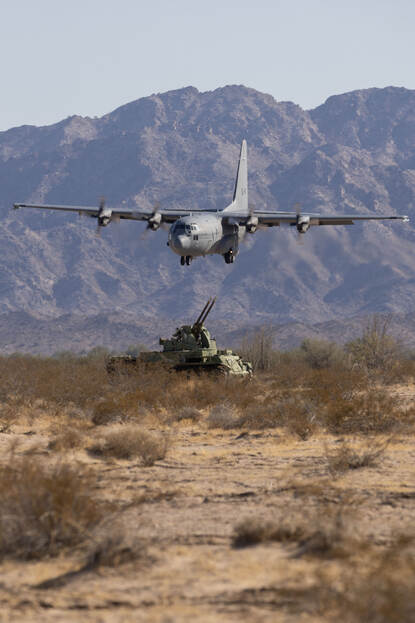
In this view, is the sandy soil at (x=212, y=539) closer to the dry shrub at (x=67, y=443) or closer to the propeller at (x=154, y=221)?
the dry shrub at (x=67, y=443)

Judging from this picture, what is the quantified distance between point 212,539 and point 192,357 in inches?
912

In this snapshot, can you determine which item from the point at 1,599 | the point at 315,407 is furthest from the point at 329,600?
the point at 315,407

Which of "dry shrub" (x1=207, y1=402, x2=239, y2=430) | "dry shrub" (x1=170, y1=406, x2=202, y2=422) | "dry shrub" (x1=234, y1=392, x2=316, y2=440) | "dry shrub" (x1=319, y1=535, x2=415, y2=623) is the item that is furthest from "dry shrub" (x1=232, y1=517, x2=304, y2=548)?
"dry shrub" (x1=170, y1=406, x2=202, y2=422)

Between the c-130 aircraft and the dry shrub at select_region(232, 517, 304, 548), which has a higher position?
the c-130 aircraft

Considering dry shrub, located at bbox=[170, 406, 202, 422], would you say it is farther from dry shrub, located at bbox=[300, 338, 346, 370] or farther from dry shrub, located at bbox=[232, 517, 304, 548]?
dry shrub, located at bbox=[300, 338, 346, 370]

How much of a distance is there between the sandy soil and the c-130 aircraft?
82.4 ft

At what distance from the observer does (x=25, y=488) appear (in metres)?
9.59

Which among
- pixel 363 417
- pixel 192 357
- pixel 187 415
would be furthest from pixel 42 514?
pixel 192 357

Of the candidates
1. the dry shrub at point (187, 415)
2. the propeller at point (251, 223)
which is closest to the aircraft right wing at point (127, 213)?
the propeller at point (251, 223)

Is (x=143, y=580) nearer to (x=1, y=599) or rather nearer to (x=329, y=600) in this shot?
(x=1, y=599)

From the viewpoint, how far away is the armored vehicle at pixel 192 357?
1291 inches

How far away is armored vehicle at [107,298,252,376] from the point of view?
3278 cm

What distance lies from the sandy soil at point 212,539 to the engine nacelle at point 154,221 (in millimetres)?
28021

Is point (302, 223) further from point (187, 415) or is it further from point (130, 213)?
point (187, 415)
